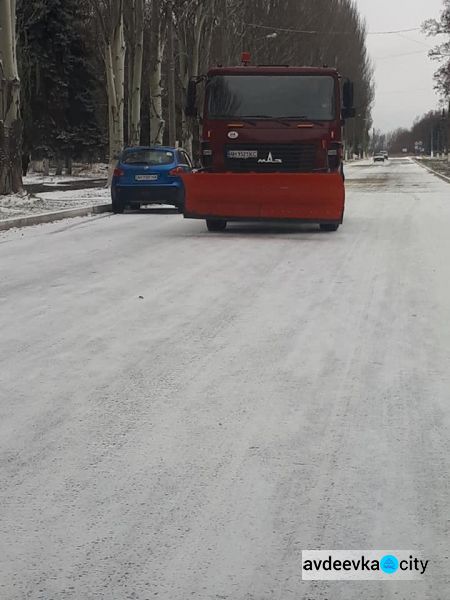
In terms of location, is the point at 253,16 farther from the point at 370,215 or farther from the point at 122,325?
the point at 122,325

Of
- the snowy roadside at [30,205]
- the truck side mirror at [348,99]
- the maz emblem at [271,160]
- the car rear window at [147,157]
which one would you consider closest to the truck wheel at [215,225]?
the maz emblem at [271,160]

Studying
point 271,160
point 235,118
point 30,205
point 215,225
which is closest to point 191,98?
point 235,118

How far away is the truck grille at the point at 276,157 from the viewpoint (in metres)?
14.0

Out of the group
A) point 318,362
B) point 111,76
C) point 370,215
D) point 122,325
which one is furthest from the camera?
point 111,76

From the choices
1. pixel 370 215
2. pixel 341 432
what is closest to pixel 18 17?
pixel 370 215

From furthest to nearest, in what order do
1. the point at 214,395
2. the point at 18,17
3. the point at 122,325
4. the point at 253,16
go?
1. the point at 253,16
2. the point at 18,17
3. the point at 122,325
4. the point at 214,395

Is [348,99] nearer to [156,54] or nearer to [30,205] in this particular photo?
[30,205]

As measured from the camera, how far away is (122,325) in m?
Answer: 6.72

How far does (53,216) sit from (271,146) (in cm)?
590

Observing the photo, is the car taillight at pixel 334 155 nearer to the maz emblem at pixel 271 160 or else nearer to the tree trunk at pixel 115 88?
the maz emblem at pixel 271 160

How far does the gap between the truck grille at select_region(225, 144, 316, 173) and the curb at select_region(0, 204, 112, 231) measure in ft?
15.1

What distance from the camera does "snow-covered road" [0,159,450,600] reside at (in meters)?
2.94

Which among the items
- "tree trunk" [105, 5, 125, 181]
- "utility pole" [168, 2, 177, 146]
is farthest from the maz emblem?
"utility pole" [168, 2, 177, 146]

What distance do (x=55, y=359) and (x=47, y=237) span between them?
9.04 metres
